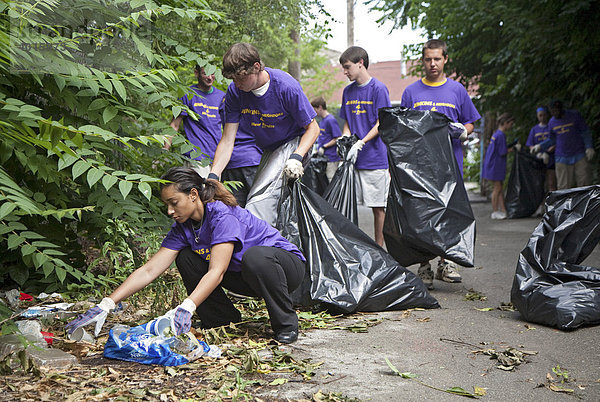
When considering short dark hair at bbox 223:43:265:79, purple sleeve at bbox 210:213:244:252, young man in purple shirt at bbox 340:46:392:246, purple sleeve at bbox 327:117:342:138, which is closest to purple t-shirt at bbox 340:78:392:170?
young man in purple shirt at bbox 340:46:392:246

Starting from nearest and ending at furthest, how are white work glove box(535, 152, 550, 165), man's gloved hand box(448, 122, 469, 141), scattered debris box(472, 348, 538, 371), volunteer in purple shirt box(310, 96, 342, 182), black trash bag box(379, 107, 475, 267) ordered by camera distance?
scattered debris box(472, 348, 538, 371)
black trash bag box(379, 107, 475, 267)
man's gloved hand box(448, 122, 469, 141)
volunteer in purple shirt box(310, 96, 342, 182)
white work glove box(535, 152, 550, 165)

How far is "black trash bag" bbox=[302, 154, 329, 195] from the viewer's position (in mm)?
10156

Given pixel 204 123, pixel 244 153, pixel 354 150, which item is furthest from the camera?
pixel 204 123

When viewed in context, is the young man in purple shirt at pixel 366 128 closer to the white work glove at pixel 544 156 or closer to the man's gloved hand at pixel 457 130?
the man's gloved hand at pixel 457 130

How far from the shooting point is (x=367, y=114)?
6.39 meters

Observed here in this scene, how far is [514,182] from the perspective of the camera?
38.0 feet

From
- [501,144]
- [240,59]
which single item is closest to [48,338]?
[240,59]

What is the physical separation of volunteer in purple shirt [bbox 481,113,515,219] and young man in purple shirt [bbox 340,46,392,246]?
598 cm

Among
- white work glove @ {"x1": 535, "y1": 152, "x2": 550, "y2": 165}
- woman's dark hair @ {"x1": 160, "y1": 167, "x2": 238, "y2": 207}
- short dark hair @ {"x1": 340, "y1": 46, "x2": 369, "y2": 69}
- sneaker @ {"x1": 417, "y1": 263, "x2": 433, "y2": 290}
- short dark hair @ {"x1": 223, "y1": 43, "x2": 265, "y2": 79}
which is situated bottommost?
sneaker @ {"x1": 417, "y1": 263, "x2": 433, "y2": 290}

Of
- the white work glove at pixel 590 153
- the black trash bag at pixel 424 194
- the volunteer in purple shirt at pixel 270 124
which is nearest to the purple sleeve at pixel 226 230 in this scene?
the volunteer in purple shirt at pixel 270 124

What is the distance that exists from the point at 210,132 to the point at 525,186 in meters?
6.79

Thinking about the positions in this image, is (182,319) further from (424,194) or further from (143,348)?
(424,194)

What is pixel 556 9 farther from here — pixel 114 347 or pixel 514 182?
pixel 114 347

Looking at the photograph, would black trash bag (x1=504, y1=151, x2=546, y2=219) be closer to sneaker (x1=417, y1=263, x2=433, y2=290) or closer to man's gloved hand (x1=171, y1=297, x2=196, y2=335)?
sneaker (x1=417, y1=263, x2=433, y2=290)
